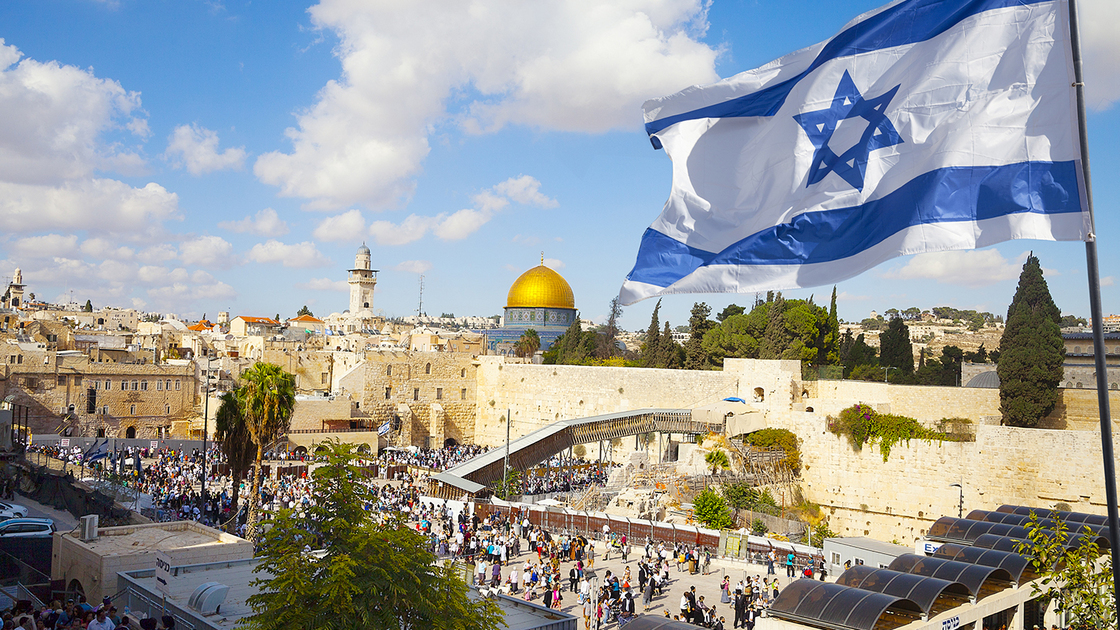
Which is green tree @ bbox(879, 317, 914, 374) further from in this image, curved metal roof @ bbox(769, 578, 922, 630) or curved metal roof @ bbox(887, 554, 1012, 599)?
curved metal roof @ bbox(769, 578, 922, 630)

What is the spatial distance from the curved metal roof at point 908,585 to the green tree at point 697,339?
1095 inches

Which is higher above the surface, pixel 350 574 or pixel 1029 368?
pixel 1029 368

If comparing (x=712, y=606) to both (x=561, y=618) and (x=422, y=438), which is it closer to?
(x=561, y=618)

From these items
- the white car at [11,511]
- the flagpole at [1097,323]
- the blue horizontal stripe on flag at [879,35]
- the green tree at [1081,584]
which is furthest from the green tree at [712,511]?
the flagpole at [1097,323]

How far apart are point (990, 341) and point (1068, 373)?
3897cm

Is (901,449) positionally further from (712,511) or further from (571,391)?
(571,391)

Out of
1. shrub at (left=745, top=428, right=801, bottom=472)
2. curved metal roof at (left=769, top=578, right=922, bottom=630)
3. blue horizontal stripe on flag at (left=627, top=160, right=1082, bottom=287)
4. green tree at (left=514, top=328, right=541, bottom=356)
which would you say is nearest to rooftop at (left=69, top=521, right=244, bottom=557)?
curved metal roof at (left=769, top=578, right=922, bottom=630)

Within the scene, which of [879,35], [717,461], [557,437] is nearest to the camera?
[879,35]

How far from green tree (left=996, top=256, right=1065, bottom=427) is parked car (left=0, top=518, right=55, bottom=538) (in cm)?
2182

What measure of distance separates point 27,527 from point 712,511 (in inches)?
552

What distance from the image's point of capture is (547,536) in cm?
1695

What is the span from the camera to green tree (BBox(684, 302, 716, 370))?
36.0m

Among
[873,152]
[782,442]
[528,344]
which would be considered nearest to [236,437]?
[782,442]

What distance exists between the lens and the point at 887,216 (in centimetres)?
443
